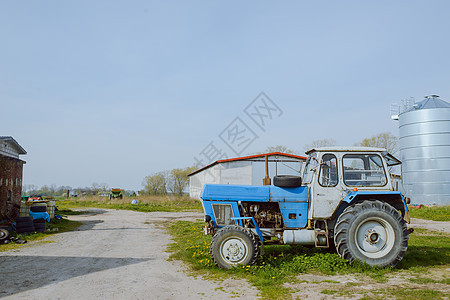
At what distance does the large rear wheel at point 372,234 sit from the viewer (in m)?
6.89

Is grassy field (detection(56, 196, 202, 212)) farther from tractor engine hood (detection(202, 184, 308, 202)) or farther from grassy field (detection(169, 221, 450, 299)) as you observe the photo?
tractor engine hood (detection(202, 184, 308, 202))

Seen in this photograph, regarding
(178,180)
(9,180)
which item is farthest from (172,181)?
(9,180)

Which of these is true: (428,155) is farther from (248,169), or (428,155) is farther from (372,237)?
(372,237)

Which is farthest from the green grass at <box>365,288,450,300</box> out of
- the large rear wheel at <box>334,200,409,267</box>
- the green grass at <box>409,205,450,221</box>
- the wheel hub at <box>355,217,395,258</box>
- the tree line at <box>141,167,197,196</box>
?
the tree line at <box>141,167,197,196</box>

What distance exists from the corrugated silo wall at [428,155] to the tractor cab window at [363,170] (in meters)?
23.0

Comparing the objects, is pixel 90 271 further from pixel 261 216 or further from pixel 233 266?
pixel 261 216

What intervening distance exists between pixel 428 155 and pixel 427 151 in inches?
13.0

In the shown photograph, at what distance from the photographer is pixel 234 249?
22.5 ft

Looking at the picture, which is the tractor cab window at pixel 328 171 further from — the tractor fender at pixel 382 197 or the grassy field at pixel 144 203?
the grassy field at pixel 144 203

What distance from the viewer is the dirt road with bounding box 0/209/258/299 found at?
5.55m

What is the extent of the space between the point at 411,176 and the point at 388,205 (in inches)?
939

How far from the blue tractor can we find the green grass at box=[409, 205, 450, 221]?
1657 cm

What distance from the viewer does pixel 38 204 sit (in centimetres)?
1562

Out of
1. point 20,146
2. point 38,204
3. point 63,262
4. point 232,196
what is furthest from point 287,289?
point 20,146
